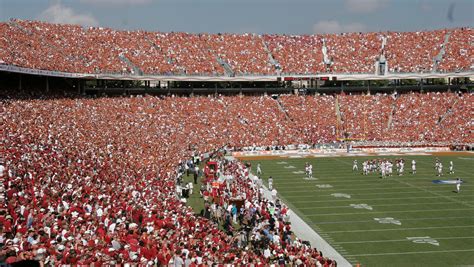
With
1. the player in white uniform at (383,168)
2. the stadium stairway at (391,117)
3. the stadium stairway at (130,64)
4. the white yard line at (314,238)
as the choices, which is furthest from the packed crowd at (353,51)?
the white yard line at (314,238)

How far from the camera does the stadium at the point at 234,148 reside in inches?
498

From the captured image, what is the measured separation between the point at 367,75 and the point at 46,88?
28.3m

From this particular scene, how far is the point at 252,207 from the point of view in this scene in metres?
17.8

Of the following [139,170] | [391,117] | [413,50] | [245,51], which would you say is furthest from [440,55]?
[139,170]

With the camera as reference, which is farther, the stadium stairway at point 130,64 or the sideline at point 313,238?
the stadium stairway at point 130,64

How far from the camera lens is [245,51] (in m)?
56.7

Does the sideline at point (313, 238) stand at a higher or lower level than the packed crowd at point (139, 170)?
lower

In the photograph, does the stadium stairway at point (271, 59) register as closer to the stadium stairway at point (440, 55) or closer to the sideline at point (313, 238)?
the stadium stairway at point (440, 55)

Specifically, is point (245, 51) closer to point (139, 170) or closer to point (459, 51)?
point (459, 51)

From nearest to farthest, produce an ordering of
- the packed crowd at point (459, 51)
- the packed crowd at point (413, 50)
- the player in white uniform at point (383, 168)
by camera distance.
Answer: the player in white uniform at point (383, 168)
the packed crowd at point (459, 51)
the packed crowd at point (413, 50)

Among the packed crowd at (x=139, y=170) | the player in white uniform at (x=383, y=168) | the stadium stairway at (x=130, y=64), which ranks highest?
the stadium stairway at (x=130, y=64)

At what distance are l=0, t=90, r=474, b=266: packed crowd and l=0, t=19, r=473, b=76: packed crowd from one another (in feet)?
13.9

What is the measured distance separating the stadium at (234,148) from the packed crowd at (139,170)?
0.27 ft

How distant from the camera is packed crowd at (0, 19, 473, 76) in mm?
47594
